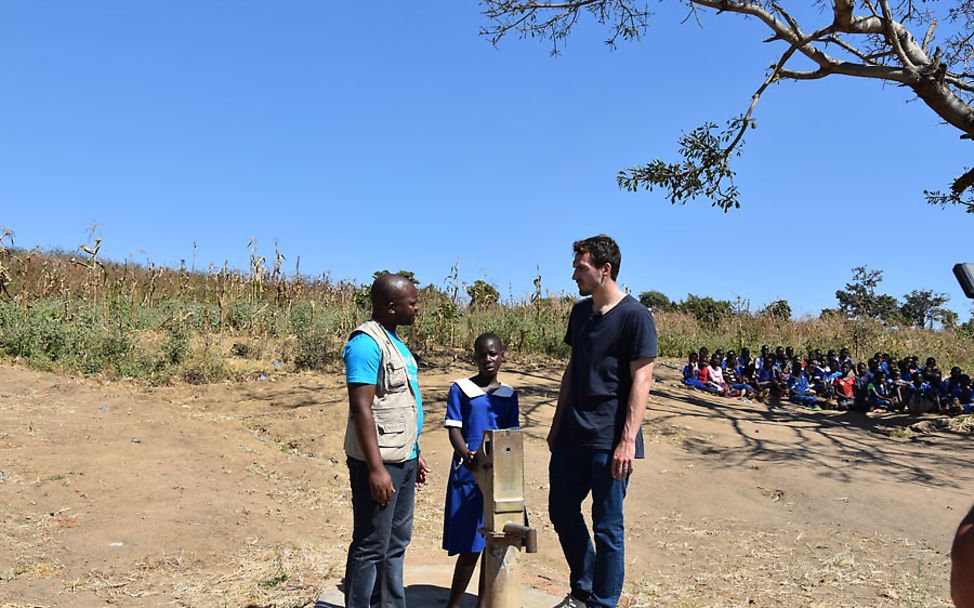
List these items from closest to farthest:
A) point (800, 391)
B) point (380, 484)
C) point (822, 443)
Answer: point (380, 484) < point (822, 443) < point (800, 391)

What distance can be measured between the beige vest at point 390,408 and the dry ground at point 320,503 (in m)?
1.34

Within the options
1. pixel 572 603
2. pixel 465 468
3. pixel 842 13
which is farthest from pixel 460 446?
pixel 842 13

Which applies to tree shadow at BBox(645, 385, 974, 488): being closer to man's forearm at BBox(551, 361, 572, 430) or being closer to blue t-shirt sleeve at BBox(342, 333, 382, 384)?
man's forearm at BBox(551, 361, 572, 430)

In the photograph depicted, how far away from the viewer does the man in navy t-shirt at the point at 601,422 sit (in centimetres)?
318

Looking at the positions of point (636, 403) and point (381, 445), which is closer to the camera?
point (381, 445)

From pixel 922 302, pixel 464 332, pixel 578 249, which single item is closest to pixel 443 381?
pixel 464 332

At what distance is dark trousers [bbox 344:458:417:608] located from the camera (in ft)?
9.28

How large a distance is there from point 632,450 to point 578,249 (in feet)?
3.18

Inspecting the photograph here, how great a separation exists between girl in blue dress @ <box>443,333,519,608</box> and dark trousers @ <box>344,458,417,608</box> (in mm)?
390

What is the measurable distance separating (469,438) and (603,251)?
3.57 feet

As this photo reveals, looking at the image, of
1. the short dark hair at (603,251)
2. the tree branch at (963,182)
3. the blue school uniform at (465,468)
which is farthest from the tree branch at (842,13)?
the blue school uniform at (465,468)

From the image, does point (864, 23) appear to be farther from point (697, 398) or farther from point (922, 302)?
point (922, 302)

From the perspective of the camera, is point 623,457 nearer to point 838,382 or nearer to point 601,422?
point 601,422

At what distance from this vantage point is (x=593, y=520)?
321 cm
